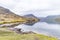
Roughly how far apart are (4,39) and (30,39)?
5.85 metres

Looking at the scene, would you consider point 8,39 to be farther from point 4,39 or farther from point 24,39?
point 24,39

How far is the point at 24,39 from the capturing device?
39969 millimetres

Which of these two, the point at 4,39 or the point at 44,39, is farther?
the point at 44,39

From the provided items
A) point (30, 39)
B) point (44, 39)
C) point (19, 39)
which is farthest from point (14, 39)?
point (44, 39)

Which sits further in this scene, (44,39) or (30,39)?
(44,39)

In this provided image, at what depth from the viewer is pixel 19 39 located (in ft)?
130

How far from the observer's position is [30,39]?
40.2 m

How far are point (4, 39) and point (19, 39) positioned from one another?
331cm

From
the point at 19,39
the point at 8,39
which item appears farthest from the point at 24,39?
the point at 8,39

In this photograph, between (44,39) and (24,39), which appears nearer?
(24,39)

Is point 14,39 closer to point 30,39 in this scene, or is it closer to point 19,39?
point 19,39

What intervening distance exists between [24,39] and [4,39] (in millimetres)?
4473

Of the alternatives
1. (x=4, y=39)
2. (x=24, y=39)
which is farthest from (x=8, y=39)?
(x=24, y=39)

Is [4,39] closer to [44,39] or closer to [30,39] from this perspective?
[30,39]
